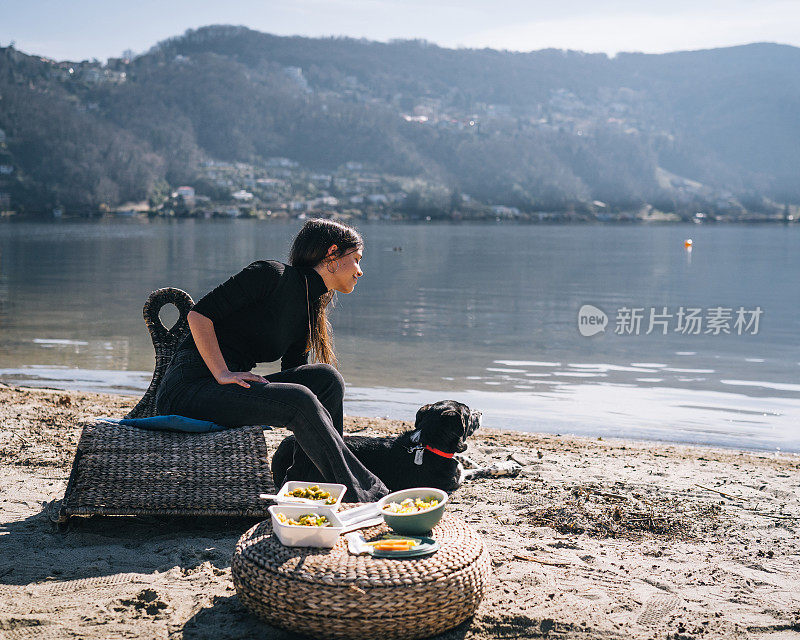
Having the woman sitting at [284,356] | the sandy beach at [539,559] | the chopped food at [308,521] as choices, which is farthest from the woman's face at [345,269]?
the chopped food at [308,521]

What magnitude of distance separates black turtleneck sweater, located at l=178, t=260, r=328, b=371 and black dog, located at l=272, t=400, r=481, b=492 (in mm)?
718

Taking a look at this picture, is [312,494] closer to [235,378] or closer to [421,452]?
[235,378]

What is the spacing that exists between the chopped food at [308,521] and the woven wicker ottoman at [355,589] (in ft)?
0.27

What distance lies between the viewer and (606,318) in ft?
74.1

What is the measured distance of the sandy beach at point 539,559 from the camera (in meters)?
2.98

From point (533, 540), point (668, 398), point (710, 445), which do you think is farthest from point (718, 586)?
point (668, 398)

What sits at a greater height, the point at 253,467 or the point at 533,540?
the point at 253,467

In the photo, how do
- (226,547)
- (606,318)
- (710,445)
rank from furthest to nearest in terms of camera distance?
1. (606,318)
2. (710,445)
3. (226,547)

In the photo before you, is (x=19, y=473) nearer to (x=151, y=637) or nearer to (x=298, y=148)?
(x=151, y=637)

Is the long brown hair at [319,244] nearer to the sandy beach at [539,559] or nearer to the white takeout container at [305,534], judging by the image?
the sandy beach at [539,559]

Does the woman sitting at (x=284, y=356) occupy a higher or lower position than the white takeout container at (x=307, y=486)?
higher

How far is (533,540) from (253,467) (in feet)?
4.75

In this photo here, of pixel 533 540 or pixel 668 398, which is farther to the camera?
pixel 668 398

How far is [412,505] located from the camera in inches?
122
